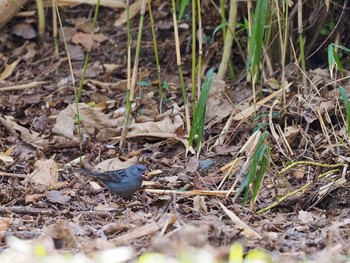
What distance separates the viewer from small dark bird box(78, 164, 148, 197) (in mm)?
5422

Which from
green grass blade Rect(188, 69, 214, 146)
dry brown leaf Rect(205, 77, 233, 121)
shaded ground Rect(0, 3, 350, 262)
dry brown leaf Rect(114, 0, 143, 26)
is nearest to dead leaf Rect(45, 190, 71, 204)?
shaded ground Rect(0, 3, 350, 262)

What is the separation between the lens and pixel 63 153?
6422mm

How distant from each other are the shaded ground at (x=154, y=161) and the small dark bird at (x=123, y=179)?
97 millimetres

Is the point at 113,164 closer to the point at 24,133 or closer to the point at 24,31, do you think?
the point at 24,133

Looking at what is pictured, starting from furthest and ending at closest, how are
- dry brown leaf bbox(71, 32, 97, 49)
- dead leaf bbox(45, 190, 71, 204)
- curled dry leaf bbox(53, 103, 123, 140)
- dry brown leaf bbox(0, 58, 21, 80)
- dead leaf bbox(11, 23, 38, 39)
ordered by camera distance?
dead leaf bbox(11, 23, 38, 39) → dry brown leaf bbox(71, 32, 97, 49) → dry brown leaf bbox(0, 58, 21, 80) → curled dry leaf bbox(53, 103, 123, 140) → dead leaf bbox(45, 190, 71, 204)

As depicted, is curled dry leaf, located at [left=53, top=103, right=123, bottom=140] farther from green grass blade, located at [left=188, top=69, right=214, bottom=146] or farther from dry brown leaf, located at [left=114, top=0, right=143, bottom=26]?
dry brown leaf, located at [left=114, top=0, right=143, bottom=26]

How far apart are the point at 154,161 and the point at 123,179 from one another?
872 mm

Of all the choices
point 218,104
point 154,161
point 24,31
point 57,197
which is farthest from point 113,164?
point 24,31

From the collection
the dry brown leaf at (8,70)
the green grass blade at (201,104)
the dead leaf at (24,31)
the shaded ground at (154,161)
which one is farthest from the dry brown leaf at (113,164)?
the dead leaf at (24,31)

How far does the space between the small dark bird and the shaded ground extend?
97mm

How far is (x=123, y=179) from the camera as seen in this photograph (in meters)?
5.39

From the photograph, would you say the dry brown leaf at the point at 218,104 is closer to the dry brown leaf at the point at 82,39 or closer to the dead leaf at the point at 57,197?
the dead leaf at the point at 57,197

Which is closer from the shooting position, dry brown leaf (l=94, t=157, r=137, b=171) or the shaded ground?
the shaded ground

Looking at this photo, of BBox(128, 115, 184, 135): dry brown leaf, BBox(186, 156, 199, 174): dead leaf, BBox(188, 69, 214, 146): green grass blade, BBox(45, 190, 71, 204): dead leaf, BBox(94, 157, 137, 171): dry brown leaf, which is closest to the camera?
BBox(188, 69, 214, 146): green grass blade
